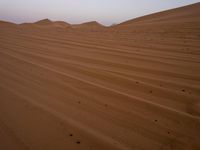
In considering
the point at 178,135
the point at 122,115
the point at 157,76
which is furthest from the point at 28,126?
the point at 157,76

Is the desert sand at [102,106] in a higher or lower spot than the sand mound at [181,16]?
lower

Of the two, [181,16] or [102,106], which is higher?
[181,16]

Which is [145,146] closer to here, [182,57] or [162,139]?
[162,139]

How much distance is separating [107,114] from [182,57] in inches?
115

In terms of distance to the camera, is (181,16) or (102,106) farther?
(181,16)

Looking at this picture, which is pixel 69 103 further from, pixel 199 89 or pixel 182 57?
pixel 182 57

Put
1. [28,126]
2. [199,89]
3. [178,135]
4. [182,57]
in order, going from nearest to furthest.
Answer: [178,135] < [28,126] < [199,89] < [182,57]

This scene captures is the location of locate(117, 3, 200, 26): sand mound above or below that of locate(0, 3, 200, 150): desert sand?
above

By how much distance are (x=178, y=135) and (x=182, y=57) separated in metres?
2.96

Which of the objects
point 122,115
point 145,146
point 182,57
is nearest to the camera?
point 145,146

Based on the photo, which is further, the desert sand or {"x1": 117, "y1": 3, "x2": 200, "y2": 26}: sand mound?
{"x1": 117, "y1": 3, "x2": 200, "y2": 26}: sand mound

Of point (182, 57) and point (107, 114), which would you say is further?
point (182, 57)

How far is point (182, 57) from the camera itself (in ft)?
13.9

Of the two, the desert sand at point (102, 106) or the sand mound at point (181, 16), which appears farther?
the sand mound at point (181, 16)
